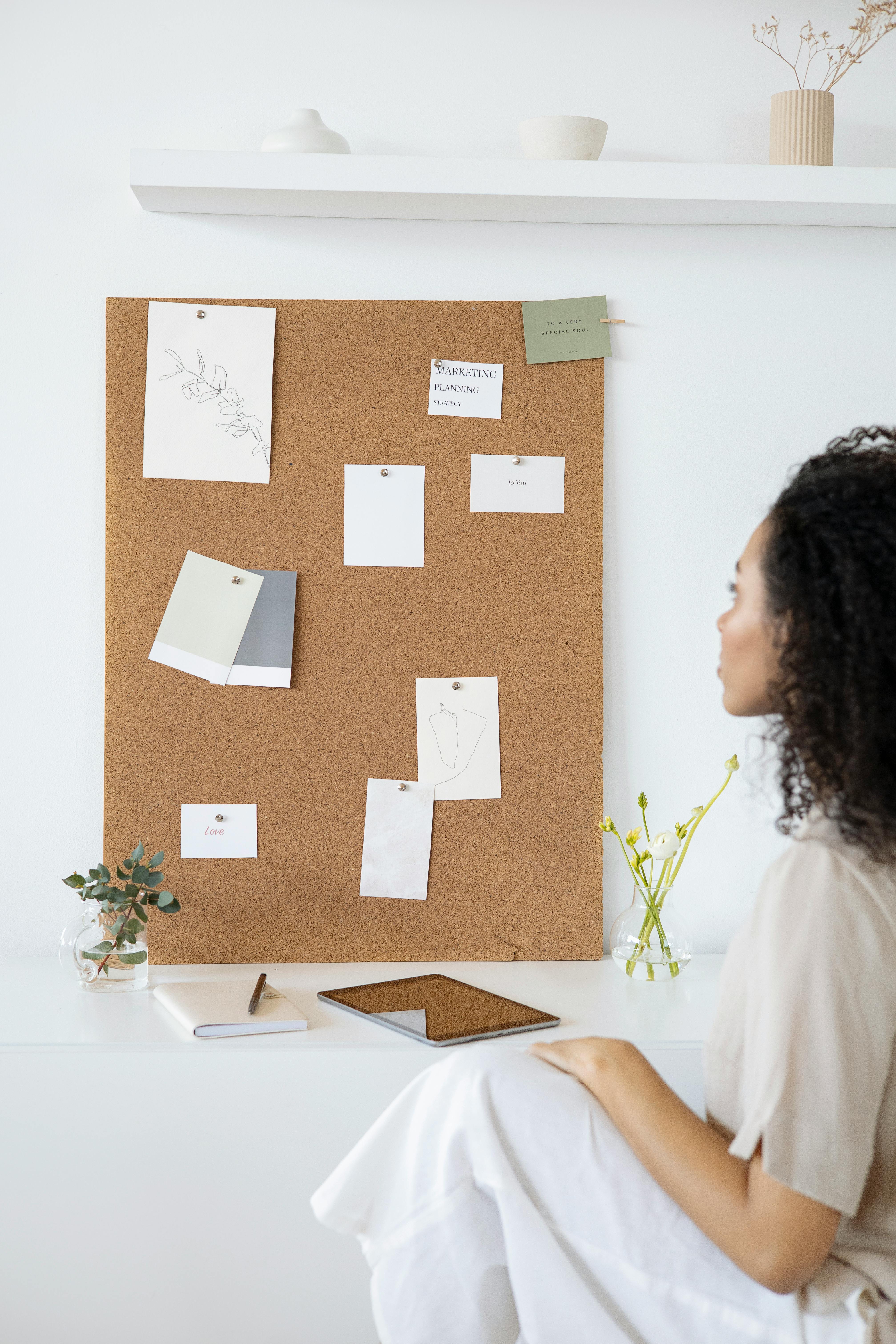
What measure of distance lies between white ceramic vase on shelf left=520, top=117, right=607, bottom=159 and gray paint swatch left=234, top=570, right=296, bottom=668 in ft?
1.93

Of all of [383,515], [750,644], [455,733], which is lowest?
[455,733]

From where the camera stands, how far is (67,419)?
1.44 meters

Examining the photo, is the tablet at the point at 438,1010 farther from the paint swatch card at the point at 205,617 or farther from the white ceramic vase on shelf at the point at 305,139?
the white ceramic vase on shelf at the point at 305,139

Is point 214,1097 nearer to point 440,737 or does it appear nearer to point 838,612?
point 440,737

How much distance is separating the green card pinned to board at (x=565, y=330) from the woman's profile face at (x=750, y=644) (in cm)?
63

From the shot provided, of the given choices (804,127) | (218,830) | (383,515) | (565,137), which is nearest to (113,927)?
(218,830)

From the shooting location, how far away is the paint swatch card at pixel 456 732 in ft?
4.79

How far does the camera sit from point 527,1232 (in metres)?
0.79

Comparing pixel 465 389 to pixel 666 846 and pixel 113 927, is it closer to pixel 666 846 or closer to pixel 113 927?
pixel 666 846

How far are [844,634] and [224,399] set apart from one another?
0.91 metres

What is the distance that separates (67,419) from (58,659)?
0.98 ft

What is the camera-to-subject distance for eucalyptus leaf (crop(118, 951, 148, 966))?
1.32m

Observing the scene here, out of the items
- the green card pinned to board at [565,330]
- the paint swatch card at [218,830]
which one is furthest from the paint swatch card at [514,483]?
the paint swatch card at [218,830]

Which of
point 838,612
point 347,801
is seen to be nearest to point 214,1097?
point 347,801
